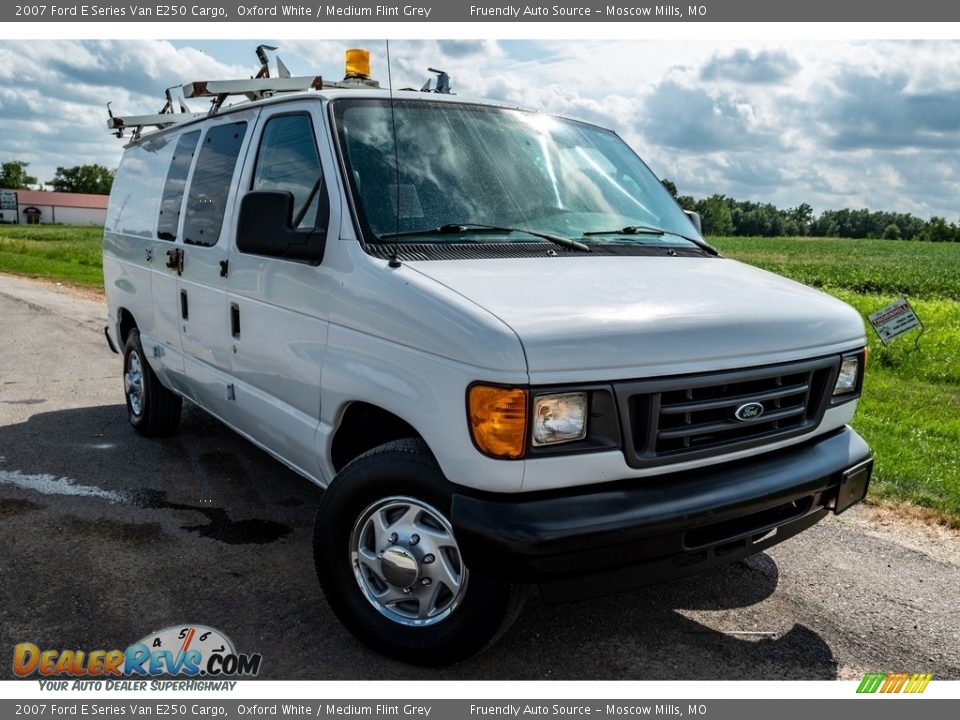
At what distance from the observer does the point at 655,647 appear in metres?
3.45

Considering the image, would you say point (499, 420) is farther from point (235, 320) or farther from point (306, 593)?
point (235, 320)

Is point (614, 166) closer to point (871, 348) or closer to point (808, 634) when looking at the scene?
point (808, 634)

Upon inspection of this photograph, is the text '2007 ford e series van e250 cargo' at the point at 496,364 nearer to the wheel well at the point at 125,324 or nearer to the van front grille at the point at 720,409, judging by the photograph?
the van front grille at the point at 720,409

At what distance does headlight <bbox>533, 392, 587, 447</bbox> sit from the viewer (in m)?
2.77

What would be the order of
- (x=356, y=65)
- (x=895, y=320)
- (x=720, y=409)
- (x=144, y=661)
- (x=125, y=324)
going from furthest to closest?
(x=895, y=320), (x=125, y=324), (x=356, y=65), (x=144, y=661), (x=720, y=409)

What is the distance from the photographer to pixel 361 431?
3723mm

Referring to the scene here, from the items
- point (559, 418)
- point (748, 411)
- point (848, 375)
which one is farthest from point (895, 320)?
point (559, 418)

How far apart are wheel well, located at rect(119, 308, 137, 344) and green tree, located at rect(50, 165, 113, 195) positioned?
136501 mm

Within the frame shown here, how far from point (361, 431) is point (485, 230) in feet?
3.39

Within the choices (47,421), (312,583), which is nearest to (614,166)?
(312,583)

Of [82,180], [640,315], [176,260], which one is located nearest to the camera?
[640,315]

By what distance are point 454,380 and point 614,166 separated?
84.1 inches

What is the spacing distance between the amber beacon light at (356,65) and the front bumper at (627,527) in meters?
3.03

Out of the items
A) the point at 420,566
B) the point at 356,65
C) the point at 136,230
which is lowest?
the point at 420,566
